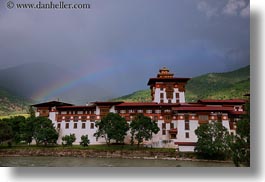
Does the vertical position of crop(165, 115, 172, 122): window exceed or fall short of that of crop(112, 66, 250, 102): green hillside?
it falls short

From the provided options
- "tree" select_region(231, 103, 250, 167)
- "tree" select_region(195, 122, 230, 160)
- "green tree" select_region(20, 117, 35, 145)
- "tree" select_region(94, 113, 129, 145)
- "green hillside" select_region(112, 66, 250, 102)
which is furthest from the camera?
"green tree" select_region(20, 117, 35, 145)

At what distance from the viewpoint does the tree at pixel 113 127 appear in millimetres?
6336

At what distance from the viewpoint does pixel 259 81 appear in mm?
5570

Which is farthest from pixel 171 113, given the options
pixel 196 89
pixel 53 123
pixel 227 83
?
pixel 53 123

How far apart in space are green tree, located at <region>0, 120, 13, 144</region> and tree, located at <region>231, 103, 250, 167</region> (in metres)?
3.98

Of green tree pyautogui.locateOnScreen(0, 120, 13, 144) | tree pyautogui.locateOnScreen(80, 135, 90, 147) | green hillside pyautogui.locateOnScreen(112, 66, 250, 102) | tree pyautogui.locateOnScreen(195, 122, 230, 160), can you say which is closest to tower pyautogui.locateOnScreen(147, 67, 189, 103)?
green hillside pyautogui.locateOnScreen(112, 66, 250, 102)

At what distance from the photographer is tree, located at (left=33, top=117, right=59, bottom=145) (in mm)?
6404

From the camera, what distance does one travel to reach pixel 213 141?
6.00 meters

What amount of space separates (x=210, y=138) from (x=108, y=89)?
1996 mm

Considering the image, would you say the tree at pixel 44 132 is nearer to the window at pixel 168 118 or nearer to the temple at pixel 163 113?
the temple at pixel 163 113

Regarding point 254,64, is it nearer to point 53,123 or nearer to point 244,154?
point 244,154

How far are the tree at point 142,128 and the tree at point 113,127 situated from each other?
151 millimetres

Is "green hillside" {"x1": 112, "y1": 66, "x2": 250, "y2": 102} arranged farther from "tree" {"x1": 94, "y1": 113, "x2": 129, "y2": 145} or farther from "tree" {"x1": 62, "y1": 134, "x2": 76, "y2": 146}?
"tree" {"x1": 62, "y1": 134, "x2": 76, "y2": 146}

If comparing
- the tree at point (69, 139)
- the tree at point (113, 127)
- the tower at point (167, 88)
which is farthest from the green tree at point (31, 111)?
the tower at point (167, 88)
